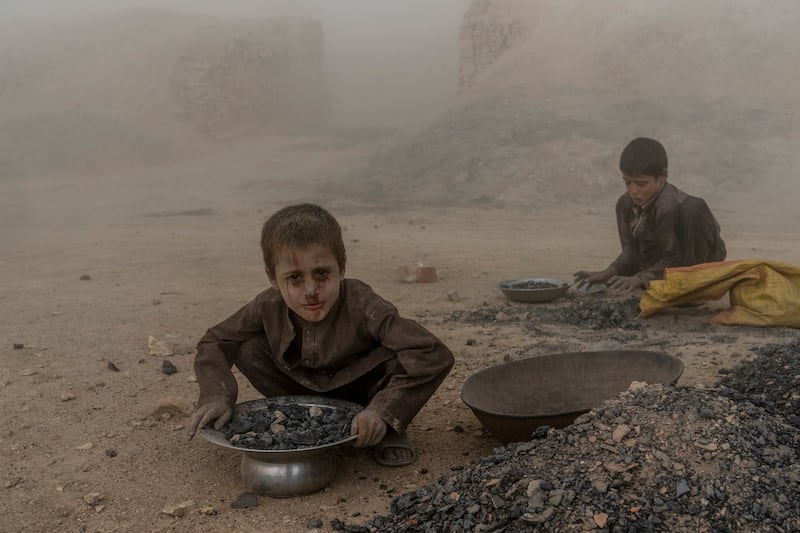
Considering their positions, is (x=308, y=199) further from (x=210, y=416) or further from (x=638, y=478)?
(x=638, y=478)

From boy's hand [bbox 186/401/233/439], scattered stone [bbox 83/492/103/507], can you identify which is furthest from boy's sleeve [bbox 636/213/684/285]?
scattered stone [bbox 83/492/103/507]

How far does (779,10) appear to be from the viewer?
64.0 feet

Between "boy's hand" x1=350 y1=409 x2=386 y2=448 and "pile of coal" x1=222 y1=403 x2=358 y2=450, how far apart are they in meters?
0.08

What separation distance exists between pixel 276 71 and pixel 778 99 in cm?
1870

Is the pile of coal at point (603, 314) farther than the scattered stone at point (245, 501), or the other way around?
the pile of coal at point (603, 314)

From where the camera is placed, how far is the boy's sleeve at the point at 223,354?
314 centimetres

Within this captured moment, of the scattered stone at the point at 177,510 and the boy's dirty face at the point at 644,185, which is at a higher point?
the boy's dirty face at the point at 644,185

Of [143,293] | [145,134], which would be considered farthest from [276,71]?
[143,293]

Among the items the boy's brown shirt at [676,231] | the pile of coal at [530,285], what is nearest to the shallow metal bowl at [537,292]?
the pile of coal at [530,285]

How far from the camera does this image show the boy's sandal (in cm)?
312

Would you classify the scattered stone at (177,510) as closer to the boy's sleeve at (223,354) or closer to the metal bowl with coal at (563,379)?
the boy's sleeve at (223,354)

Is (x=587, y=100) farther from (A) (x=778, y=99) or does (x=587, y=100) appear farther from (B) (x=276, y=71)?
(B) (x=276, y=71)

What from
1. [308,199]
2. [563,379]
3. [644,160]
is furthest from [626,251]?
[308,199]

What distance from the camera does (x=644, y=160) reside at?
17.4 ft
